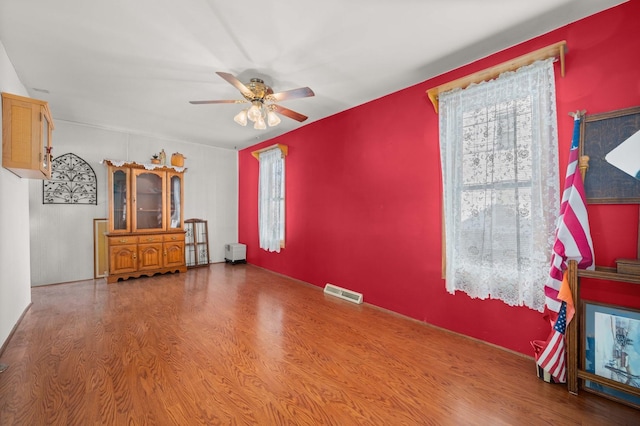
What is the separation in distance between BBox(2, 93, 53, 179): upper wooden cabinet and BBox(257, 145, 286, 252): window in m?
3.04

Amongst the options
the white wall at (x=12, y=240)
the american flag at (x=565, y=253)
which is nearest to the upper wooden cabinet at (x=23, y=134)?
the white wall at (x=12, y=240)

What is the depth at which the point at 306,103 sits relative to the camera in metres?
3.56

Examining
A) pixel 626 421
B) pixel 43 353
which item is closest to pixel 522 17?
pixel 626 421

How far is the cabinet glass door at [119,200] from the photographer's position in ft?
14.8

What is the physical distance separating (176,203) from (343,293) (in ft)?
12.3

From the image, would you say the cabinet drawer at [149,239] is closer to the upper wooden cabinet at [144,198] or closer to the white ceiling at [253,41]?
the upper wooden cabinet at [144,198]

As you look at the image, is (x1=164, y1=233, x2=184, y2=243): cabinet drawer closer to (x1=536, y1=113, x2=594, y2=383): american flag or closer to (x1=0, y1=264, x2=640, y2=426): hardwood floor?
(x1=0, y1=264, x2=640, y2=426): hardwood floor

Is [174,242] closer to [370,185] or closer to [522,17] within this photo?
[370,185]

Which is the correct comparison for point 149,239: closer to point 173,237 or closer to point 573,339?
point 173,237

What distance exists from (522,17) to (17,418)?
430cm

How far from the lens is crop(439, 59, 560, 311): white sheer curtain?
208 cm

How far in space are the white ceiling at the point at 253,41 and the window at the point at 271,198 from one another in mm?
1778

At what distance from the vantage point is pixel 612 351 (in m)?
1.73

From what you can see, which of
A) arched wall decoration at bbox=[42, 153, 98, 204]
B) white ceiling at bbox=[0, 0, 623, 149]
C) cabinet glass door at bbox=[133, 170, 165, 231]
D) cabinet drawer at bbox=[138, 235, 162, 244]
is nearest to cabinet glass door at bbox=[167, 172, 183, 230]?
cabinet glass door at bbox=[133, 170, 165, 231]
